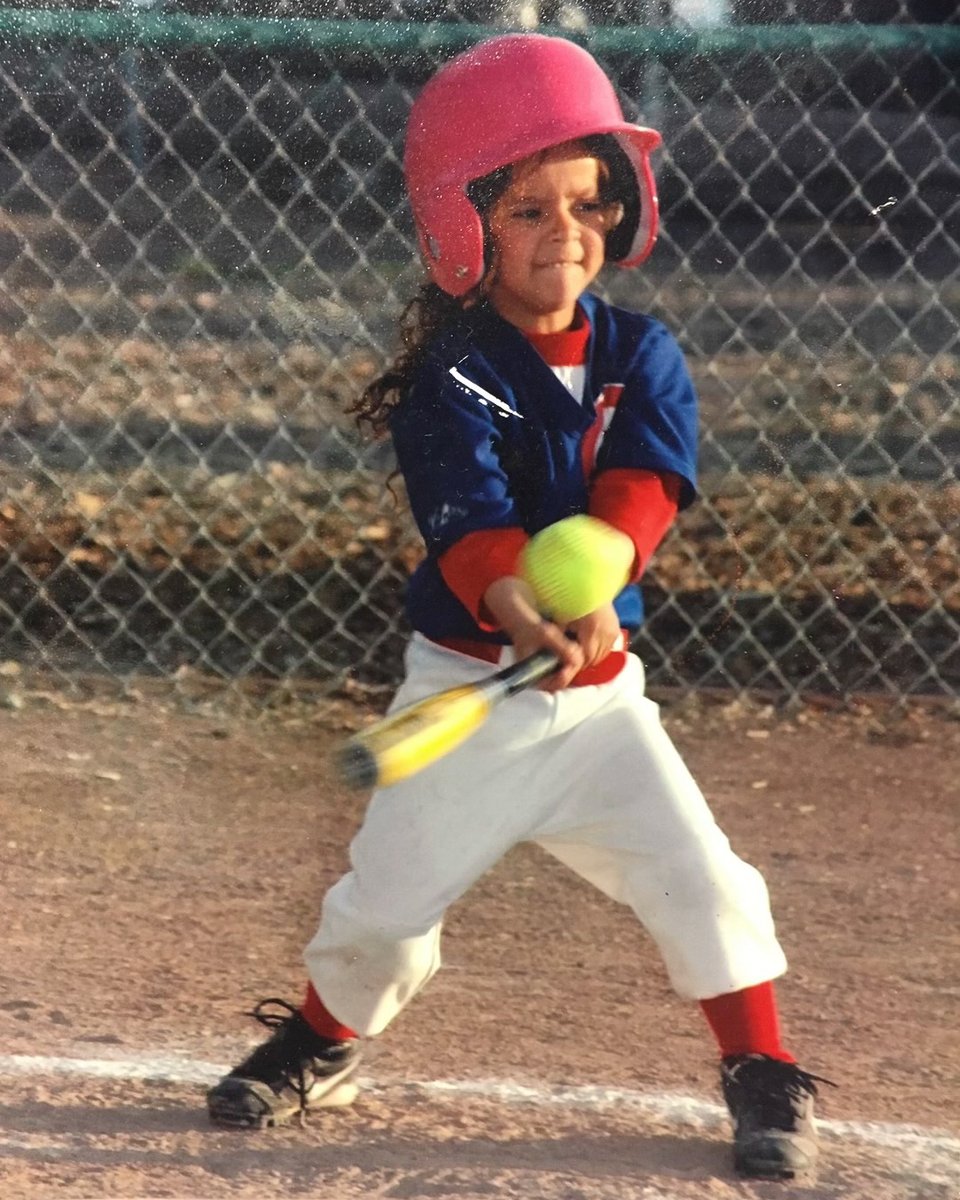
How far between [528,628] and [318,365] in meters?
4.40

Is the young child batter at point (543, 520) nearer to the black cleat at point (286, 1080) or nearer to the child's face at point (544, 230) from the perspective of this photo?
the child's face at point (544, 230)

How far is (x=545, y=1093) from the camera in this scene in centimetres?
268

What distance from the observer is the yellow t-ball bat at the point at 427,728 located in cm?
211

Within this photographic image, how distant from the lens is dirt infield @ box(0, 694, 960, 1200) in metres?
2.50

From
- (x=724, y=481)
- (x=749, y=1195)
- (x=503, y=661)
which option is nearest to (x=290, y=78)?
(x=724, y=481)

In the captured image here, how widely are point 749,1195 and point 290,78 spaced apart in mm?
2860

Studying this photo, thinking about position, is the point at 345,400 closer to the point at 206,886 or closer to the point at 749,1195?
the point at 206,886

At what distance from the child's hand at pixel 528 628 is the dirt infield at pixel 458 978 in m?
0.66

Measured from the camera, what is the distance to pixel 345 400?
6.26 metres

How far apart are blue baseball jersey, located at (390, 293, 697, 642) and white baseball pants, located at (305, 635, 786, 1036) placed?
135 mm

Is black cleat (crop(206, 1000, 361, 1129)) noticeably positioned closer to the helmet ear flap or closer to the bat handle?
the bat handle

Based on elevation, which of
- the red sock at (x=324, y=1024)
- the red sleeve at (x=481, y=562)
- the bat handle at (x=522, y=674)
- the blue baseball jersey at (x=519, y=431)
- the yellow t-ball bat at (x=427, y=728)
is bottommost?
the red sock at (x=324, y=1024)

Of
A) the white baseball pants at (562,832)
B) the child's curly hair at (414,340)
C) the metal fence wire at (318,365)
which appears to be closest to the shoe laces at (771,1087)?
the white baseball pants at (562,832)

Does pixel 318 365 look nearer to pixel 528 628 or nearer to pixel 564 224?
pixel 564 224
